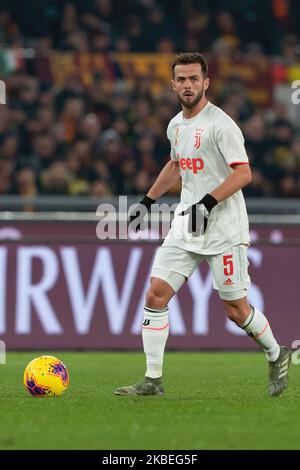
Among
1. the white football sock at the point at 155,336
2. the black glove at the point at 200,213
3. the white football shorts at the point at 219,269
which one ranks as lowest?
the white football sock at the point at 155,336

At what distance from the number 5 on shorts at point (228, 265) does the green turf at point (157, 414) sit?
2.96ft

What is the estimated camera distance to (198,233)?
8.41m

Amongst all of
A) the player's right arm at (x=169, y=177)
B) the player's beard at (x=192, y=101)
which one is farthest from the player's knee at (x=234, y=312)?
the player's beard at (x=192, y=101)

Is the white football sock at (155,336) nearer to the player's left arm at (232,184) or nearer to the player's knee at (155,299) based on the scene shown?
the player's knee at (155,299)

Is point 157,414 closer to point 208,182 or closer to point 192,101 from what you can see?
point 208,182

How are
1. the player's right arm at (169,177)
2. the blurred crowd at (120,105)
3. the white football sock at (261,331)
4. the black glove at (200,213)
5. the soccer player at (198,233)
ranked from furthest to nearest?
the blurred crowd at (120,105) → the player's right arm at (169,177) → the white football sock at (261,331) → the soccer player at (198,233) → the black glove at (200,213)

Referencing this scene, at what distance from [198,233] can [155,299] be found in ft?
1.83

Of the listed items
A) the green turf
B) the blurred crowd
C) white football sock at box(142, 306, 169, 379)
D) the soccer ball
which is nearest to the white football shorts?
white football sock at box(142, 306, 169, 379)

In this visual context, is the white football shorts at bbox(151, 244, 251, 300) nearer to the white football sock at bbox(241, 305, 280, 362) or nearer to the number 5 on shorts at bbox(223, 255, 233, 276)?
the number 5 on shorts at bbox(223, 255, 233, 276)

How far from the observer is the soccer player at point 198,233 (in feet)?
27.6

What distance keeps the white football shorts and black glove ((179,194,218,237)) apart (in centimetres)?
20

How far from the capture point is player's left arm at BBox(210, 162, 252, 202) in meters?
8.09

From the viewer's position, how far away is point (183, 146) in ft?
28.0
